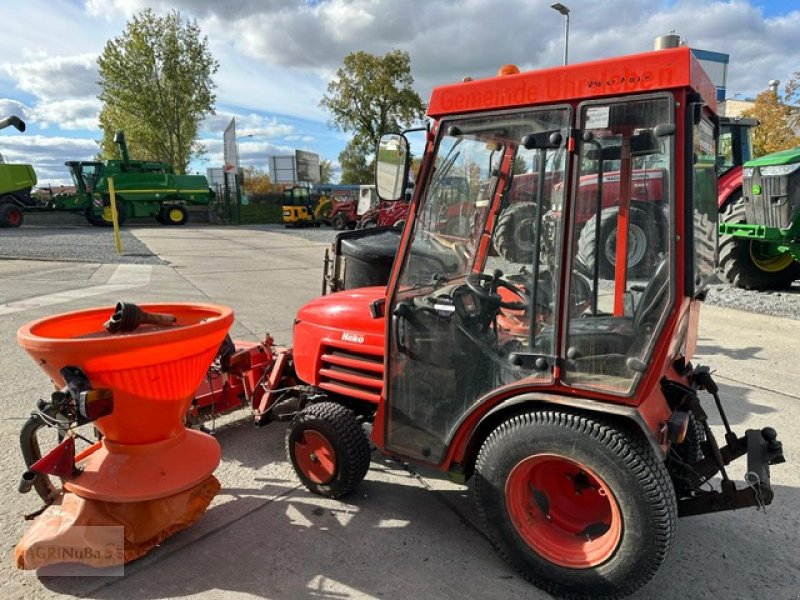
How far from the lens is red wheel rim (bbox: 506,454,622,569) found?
7.13ft

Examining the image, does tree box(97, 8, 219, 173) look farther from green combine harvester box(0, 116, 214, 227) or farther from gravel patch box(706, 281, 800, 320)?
gravel patch box(706, 281, 800, 320)

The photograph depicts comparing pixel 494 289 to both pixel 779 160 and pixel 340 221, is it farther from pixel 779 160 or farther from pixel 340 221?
pixel 340 221

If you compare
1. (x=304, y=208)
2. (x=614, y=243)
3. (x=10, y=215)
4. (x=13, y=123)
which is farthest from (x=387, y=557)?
(x=304, y=208)

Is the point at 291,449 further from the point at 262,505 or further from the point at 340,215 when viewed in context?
the point at 340,215

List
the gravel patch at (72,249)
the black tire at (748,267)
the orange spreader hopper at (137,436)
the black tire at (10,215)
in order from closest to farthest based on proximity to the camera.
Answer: the orange spreader hopper at (137,436)
the black tire at (748,267)
the gravel patch at (72,249)
the black tire at (10,215)

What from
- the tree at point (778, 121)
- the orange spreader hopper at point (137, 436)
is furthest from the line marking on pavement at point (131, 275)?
the tree at point (778, 121)

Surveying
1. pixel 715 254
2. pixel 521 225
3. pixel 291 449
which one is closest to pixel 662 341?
pixel 521 225

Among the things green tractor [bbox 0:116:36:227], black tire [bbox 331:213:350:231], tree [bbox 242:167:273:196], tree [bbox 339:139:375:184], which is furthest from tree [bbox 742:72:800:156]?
tree [bbox 242:167:273:196]

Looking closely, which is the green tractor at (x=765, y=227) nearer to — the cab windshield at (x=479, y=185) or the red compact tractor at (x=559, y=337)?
the red compact tractor at (x=559, y=337)

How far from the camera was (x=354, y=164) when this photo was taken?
139ft

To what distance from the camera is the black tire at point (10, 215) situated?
63.6 feet

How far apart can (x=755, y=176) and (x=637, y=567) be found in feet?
25.0

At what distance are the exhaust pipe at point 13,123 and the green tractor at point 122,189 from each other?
13.7 metres

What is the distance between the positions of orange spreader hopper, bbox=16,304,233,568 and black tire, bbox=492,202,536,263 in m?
1.35
